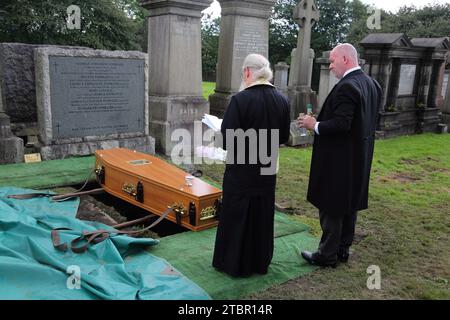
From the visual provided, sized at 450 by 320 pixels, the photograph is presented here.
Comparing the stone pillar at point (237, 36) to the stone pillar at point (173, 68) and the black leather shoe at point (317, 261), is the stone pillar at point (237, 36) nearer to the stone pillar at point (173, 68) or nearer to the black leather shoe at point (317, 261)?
the stone pillar at point (173, 68)

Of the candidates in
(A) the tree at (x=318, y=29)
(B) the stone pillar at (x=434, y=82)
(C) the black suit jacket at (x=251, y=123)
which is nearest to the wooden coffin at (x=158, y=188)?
(C) the black suit jacket at (x=251, y=123)

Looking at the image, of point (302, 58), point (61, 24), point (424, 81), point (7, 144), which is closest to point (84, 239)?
point (7, 144)

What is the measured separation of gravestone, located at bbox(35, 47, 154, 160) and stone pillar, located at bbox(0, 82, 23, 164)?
0.99 ft

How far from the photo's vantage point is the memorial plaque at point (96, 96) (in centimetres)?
567

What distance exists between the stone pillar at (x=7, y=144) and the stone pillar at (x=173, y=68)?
2.19m

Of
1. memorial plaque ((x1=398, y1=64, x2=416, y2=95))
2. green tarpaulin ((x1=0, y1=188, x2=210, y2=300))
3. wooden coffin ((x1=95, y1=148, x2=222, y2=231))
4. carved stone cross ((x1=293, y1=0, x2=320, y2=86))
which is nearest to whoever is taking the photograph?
green tarpaulin ((x1=0, y1=188, x2=210, y2=300))

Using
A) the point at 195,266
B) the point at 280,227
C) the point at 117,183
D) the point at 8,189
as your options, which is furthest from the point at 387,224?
the point at 8,189

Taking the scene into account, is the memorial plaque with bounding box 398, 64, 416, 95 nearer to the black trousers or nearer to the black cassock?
the black trousers

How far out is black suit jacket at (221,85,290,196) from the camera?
117 inches

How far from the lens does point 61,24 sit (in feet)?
48.5

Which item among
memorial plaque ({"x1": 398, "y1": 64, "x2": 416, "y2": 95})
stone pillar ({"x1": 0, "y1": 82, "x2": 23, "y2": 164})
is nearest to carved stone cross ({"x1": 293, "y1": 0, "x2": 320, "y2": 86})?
memorial plaque ({"x1": 398, "y1": 64, "x2": 416, "y2": 95})

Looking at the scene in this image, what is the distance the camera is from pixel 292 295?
3.02 m

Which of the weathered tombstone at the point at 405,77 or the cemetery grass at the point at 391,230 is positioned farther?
the weathered tombstone at the point at 405,77
